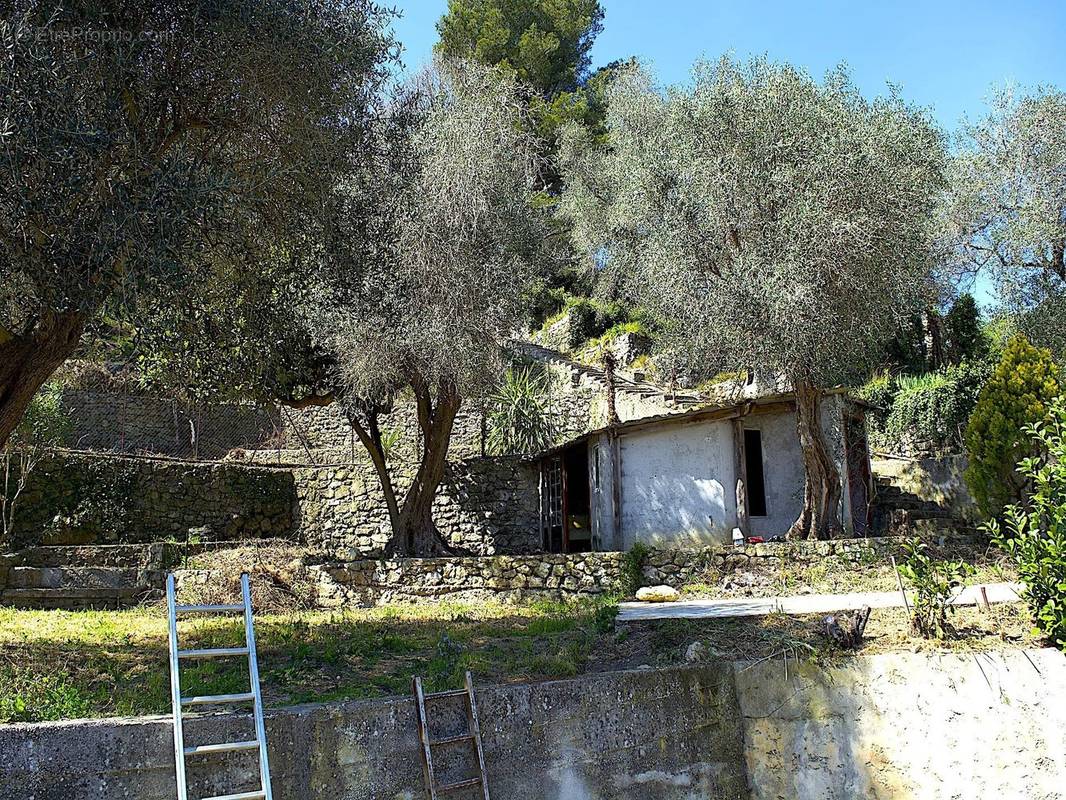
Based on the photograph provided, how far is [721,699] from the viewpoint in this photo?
8.96 meters

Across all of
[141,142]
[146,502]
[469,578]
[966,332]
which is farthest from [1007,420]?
[146,502]

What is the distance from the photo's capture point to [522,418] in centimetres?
2206

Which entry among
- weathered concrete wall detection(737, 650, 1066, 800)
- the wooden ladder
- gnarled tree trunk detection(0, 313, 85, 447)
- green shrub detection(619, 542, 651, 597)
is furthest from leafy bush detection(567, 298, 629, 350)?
the wooden ladder

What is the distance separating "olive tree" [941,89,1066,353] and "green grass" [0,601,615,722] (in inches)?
620

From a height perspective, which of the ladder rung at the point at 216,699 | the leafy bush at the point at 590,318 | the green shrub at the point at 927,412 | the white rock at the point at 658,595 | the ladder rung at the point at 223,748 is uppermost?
the leafy bush at the point at 590,318

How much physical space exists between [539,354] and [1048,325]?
45.7 ft

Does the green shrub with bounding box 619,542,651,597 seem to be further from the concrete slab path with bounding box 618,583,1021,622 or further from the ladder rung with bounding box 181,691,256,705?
the ladder rung with bounding box 181,691,256,705

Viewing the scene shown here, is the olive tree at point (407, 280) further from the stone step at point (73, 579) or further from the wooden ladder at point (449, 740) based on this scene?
the wooden ladder at point (449, 740)

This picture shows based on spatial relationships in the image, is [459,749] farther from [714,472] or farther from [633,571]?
[714,472]

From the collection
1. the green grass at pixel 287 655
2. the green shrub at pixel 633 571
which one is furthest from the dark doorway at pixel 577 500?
the green grass at pixel 287 655

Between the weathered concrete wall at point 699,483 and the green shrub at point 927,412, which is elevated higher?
the green shrub at point 927,412

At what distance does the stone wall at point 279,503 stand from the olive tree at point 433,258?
19.0ft

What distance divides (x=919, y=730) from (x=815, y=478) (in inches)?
332

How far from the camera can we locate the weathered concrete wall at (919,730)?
27.6ft
